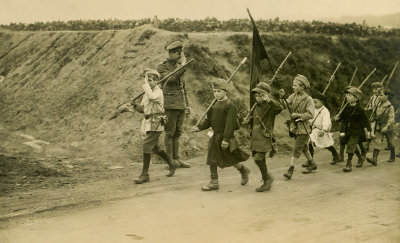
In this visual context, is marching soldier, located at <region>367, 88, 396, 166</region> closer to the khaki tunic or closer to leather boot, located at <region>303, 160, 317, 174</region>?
leather boot, located at <region>303, 160, 317, 174</region>

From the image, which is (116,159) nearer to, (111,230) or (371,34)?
(111,230)

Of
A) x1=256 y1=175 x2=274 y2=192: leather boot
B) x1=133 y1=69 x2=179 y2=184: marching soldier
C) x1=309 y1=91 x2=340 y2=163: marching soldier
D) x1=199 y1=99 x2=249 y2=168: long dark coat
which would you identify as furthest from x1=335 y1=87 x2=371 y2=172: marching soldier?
x1=133 y1=69 x2=179 y2=184: marching soldier

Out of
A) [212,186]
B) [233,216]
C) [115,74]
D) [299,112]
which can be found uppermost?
[115,74]

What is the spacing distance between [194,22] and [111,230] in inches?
383

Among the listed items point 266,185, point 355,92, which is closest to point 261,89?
point 266,185

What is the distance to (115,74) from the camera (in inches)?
494

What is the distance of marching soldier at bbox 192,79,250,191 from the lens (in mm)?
6906

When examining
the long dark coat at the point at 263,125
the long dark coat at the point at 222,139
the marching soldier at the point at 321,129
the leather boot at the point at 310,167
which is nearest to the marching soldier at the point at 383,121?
the marching soldier at the point at 321,129

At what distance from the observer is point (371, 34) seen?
53.9ft

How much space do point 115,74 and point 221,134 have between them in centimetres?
616

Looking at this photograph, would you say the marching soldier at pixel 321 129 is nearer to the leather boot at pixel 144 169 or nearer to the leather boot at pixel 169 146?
the leather boot at pixel 169 146

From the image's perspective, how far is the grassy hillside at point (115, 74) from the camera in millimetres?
10594

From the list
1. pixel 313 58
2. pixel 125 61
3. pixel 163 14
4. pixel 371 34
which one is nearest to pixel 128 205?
pixel 163 14

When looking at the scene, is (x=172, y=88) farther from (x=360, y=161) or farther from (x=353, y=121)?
(x=360, y=161)
